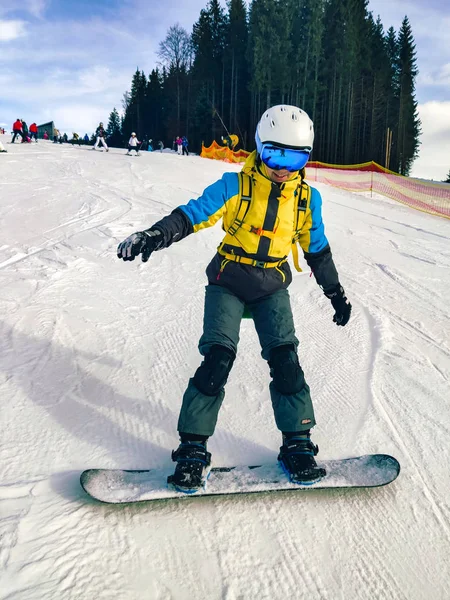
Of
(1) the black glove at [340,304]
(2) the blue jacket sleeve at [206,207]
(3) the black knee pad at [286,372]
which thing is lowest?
(3) the black knee pad at [286,372]

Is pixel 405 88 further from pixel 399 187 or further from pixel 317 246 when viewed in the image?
pixel 317 246

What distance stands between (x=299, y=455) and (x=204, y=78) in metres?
50.9

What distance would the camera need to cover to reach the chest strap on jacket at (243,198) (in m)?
2.32

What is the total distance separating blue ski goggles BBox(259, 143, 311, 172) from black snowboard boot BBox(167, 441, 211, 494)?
1.45 m

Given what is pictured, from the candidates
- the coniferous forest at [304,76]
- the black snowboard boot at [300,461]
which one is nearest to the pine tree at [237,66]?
the coniferous forest at [304,76]

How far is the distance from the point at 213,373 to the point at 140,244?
2.32 feet

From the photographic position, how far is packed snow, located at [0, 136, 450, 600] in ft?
5.48

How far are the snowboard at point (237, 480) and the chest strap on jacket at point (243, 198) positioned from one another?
1253 mm

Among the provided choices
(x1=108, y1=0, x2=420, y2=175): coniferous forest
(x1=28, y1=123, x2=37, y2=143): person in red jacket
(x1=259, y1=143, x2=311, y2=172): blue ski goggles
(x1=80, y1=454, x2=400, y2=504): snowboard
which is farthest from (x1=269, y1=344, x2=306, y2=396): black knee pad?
(x1=108, y1=0, x2=420, y2=175): coniferous forest

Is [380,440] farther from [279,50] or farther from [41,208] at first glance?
[279,50]

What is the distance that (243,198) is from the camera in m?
2.33

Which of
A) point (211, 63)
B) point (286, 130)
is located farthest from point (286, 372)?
point (211, 63)

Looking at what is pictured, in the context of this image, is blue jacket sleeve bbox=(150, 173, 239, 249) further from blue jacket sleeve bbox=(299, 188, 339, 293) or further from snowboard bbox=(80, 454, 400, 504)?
snowboard bbox=(80, 454, 400, 504)

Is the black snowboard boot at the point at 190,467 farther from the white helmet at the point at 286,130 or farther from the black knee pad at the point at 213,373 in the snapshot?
the white helmet at the point at 286,130
